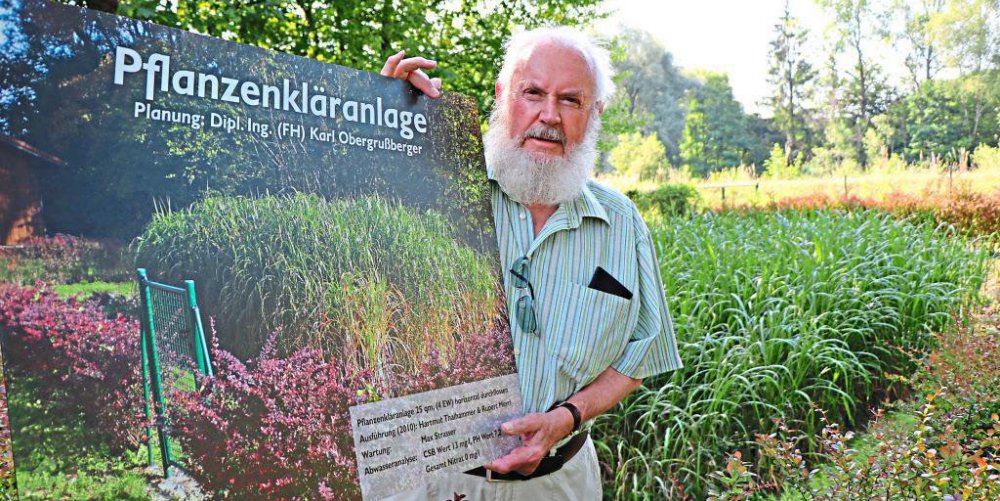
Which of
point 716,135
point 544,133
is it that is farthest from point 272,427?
point 716,135

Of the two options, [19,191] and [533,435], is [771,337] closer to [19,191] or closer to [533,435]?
[533,435]

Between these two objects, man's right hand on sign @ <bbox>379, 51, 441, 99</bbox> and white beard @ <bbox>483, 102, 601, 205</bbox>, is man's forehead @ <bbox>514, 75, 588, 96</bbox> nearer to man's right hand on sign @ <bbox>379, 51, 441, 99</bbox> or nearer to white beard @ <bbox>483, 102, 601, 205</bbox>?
white beard @ <bbox>483, 102, 601, 205</bbox>

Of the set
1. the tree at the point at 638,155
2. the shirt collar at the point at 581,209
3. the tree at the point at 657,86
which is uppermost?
the tree at the point at 657,86

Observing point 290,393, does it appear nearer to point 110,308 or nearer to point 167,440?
point 167,440

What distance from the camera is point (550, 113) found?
5.32 ft

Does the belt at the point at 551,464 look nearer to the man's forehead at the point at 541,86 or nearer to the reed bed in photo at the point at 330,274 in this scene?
the reed bed in photo at the point at 330,274

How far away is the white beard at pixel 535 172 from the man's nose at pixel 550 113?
7cm

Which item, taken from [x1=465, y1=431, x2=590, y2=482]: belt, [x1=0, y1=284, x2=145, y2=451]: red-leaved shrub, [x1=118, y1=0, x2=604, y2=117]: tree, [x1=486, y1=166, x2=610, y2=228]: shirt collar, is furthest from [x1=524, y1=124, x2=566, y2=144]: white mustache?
[x1=118, y1=0, x2=604, y2=117]: tree

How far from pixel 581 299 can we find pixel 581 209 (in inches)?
9.3

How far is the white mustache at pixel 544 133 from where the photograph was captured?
1.64 metres

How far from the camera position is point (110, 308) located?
3.23 ft

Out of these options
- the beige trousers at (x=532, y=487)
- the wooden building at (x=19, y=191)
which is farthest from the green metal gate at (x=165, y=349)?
the beige trousers at (x=532, y=487)

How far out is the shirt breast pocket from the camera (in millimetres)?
1557

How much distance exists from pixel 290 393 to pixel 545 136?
859mm
